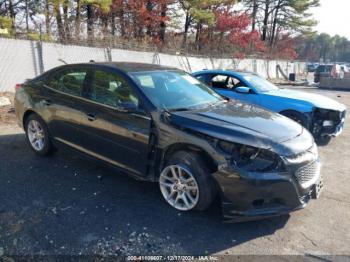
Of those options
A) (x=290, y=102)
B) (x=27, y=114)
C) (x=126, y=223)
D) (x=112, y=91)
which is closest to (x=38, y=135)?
(x=27, y=114)

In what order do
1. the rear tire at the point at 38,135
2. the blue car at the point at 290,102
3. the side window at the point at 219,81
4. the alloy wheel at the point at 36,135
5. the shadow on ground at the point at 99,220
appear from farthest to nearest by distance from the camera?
the side window at the point at 219,81 → the blue car at the point at 290,102 → the alloy wheel at the point at 36,135 → the rear tire at the point at 38,135 → the shadow on ground at the point at 99,220

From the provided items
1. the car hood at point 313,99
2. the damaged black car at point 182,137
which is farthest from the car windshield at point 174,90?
the car hood at point 313,99

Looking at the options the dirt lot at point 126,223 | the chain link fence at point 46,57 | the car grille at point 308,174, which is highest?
the chain link fence at point 46,57

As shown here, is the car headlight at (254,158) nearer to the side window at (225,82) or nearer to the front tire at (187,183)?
the front tire at (187,183)

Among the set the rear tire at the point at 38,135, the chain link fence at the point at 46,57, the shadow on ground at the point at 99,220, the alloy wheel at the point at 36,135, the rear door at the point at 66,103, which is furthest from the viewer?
the chain link fence at the point at 46,57

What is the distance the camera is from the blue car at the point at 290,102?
22.0 feet

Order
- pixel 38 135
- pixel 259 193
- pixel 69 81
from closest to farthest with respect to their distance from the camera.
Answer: pixel 259 193, pixel 69 81, pixel 38 135

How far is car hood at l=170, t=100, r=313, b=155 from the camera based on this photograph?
321 centimetres

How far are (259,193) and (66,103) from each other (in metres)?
2.93

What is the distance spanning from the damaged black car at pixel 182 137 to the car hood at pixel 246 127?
0.01 metres

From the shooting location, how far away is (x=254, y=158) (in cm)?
312

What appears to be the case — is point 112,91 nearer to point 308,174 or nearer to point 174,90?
point 174,90

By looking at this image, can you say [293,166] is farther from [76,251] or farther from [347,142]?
[347,142]

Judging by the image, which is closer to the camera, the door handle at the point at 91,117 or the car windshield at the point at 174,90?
the car windshield at the point at 174,90
